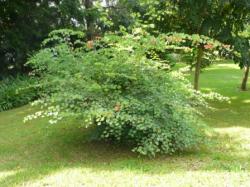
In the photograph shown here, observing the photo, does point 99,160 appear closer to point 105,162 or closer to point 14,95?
point 105,162

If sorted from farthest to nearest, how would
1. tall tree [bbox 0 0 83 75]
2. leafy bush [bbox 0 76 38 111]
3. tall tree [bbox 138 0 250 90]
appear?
tall tree [bbox 0 0 83 75], leafy bush [bbox 0 76 38 111], tall tree [bbox 138 0 250 90]

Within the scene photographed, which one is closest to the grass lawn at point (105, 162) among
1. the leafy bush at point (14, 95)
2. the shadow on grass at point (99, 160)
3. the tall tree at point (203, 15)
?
the shadow on grass at point (99, 160)

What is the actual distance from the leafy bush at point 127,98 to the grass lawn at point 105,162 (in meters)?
0.30

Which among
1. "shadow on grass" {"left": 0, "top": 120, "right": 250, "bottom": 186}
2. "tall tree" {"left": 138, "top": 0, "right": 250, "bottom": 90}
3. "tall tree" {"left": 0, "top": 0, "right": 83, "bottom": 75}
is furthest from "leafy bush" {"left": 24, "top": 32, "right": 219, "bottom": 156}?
"tall tree" {"left": 0, "top": 0, "right": 83, "bottom": 75}

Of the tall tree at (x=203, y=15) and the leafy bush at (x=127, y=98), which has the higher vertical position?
the tall tree at (x=203, y=15)

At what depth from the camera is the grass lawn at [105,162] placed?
15.7 ft

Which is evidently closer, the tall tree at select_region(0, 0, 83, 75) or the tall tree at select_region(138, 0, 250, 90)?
the tall tree at select_region(138, 0, 250, 90)

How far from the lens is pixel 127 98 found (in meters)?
6.07

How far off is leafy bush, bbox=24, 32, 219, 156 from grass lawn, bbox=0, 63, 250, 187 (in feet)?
0.99

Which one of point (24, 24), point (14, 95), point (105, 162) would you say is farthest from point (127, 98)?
point (24, 24)

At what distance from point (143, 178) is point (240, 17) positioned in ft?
→ 21.4

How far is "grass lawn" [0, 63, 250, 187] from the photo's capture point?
4.77 metres

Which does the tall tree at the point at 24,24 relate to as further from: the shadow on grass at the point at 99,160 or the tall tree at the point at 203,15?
the shadow on grass at the point at 99,160

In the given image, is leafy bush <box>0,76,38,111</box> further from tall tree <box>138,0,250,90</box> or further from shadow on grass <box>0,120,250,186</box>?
shadow on grass <box>0,120,250,186</box>
